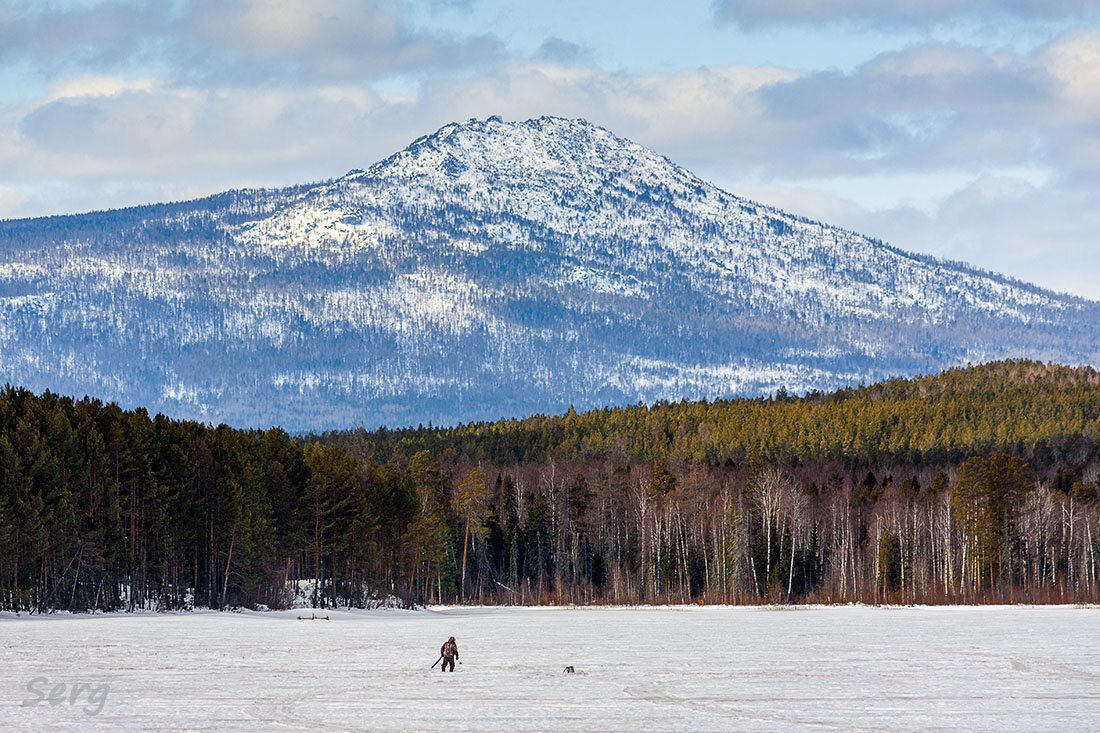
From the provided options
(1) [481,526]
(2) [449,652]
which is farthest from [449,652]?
(1) [481,526]

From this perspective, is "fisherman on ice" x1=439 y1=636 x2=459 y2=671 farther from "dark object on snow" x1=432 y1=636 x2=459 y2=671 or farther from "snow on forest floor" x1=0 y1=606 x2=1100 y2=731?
"snow on forest floor" x1=0 y1=606 x2=1100 y2=731

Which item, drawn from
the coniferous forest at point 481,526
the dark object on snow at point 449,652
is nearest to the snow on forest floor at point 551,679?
the dark object on snow at point 449,652

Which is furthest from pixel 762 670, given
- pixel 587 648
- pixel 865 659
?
pixel 587 648

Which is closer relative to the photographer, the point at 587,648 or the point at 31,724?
the point at 31,724

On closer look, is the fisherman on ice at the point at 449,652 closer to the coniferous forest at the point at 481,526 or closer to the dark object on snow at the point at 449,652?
the dark object on snow at the point at 449,652

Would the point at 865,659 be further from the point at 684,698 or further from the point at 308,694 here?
the point at 308,694

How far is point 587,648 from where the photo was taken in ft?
180

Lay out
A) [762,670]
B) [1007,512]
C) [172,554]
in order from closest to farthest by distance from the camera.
A: [762,670]
[172,554]
[1007,512]

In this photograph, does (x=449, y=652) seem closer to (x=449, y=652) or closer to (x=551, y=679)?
(x=449, y=652)

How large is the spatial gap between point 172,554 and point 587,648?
135 ft

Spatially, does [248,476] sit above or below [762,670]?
above

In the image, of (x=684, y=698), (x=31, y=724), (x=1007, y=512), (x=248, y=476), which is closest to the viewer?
(x=31, y=724)

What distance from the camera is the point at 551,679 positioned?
4119 cm

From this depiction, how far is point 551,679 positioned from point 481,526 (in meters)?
95.9
